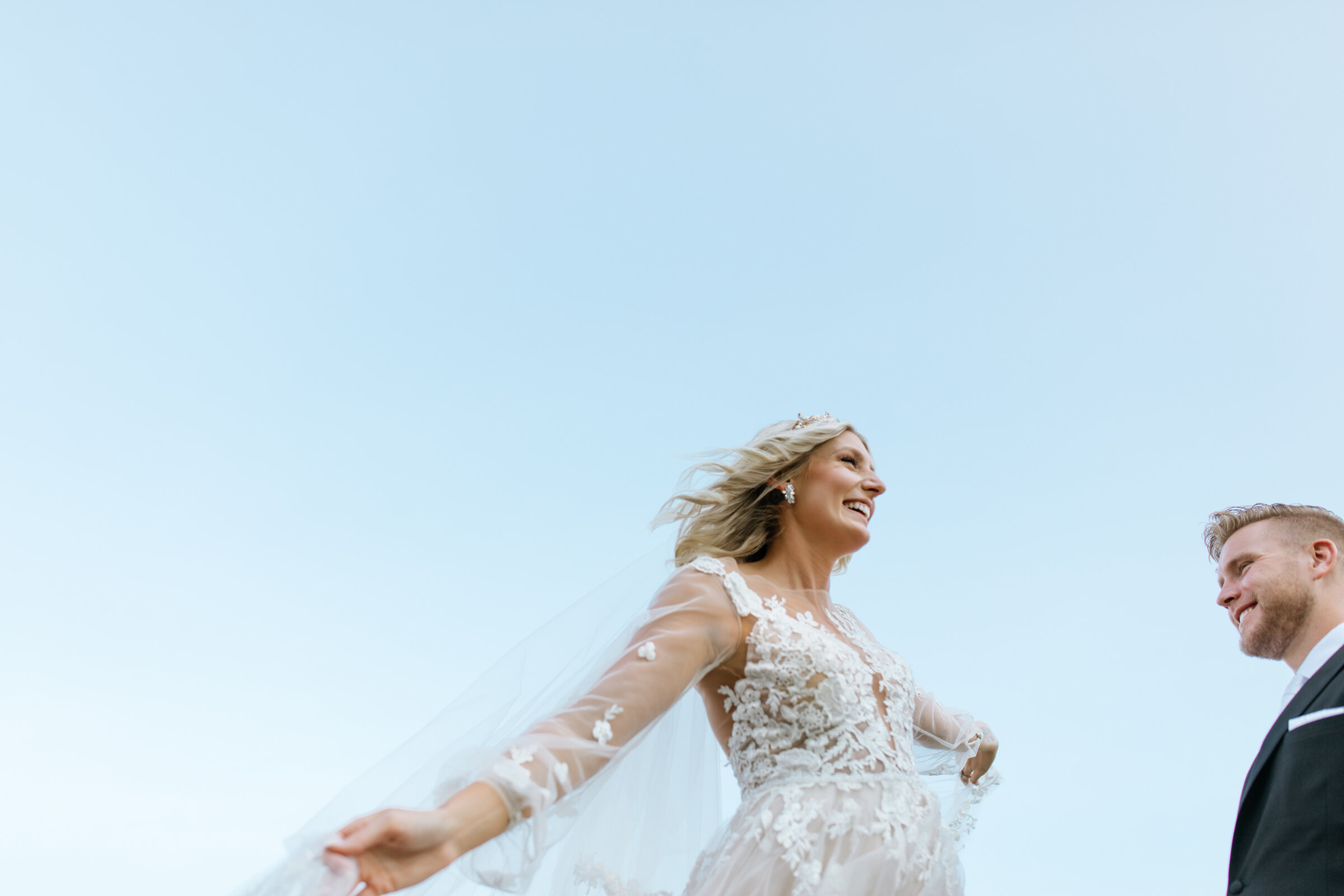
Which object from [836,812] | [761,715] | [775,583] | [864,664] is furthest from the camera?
[775,583]

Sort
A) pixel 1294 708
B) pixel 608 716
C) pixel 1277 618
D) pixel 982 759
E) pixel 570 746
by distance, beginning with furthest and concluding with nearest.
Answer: pixel 982 759 → pixel 1277 618 → pixel 1294 708 → pixel 608 716 → pixel 570 746

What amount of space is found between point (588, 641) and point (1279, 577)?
9.36 ft

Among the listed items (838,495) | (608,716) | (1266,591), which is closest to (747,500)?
(838,495)

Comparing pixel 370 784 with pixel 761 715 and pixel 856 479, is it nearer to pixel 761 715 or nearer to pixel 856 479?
pixel 761 715

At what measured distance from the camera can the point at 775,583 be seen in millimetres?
A: 3924

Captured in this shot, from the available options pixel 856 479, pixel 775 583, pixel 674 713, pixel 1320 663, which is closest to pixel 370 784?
pixel 674 713

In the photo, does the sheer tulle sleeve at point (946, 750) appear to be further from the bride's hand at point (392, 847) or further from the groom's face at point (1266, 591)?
the bride's hand at point (392, 847)

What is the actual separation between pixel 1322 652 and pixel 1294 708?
11.5 inches

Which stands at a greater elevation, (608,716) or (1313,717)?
(608,716)

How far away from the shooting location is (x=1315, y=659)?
3705 mm

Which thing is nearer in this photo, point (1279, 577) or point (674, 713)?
point (674, 713)

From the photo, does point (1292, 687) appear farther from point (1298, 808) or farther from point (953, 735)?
point (953, 735)

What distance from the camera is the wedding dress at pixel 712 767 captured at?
2.67 meters

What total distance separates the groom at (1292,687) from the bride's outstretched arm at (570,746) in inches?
76.7
